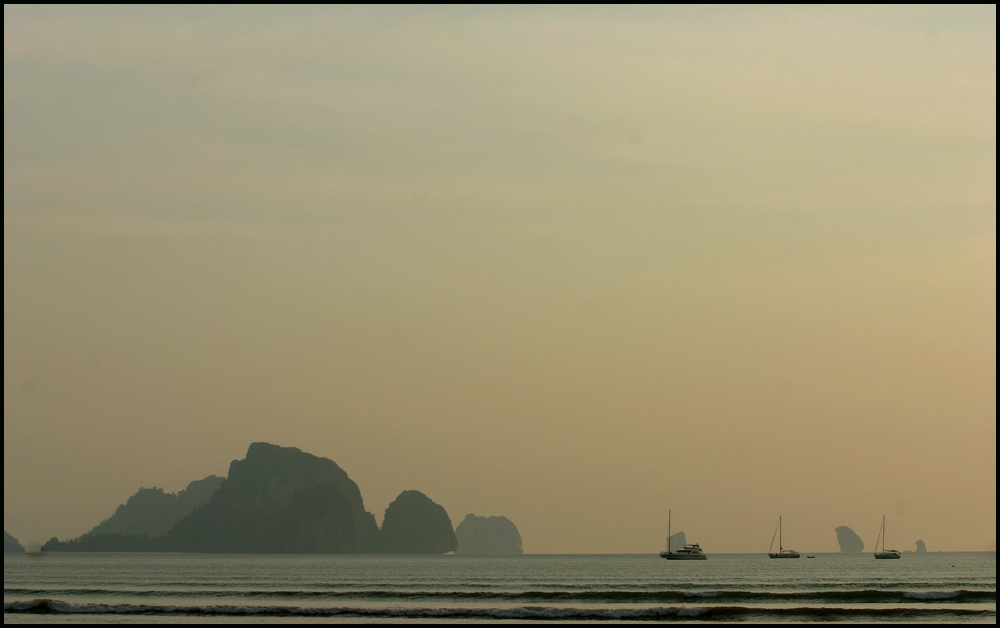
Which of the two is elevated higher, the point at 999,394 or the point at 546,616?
the point at 999,394

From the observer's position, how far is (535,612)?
72875 millimetres

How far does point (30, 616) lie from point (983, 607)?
218 ft

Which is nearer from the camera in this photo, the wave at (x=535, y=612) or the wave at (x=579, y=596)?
the wave at (x=535, y=612)

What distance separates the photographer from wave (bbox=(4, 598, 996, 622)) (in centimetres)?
7138

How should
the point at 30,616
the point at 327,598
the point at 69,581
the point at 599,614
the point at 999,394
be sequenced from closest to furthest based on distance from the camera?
the point at 999,394 < the point at 30,616 < the point at 599,614 < the point at 327,598 < the point at 69,581

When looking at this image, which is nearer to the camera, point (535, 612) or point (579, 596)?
point (535, 612)

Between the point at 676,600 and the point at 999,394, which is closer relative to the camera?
the point at 999,394

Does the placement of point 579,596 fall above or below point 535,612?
above

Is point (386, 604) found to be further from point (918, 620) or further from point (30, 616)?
point (918, 620)

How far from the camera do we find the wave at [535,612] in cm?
7138

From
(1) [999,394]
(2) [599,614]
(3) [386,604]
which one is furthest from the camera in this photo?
(3) [386,604]

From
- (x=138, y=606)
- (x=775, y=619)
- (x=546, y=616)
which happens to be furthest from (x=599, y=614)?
(x=138, y=606)

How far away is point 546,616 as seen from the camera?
7175cm

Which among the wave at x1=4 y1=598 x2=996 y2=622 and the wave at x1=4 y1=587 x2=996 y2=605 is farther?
the wave at x1=4 y1=587 x2=996 y2=605
